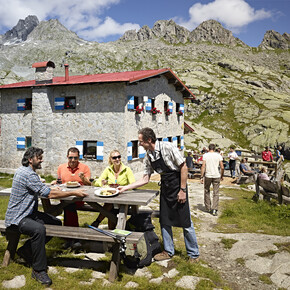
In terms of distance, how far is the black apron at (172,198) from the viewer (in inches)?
163

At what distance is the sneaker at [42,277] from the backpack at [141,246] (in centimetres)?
113

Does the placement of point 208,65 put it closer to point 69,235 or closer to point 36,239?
point 69,235

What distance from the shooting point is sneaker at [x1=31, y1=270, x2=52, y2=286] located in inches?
138

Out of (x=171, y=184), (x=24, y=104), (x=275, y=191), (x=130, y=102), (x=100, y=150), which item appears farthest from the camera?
(x=24, y=104)

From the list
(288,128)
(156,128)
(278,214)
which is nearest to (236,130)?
(288,128)

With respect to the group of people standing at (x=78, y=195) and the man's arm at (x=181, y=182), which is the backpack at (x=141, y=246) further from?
the man's arm at (x=181, y=182)

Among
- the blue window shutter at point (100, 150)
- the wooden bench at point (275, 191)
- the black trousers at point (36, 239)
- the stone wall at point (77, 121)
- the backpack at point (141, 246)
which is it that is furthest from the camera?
the blue window shutter at point (100, 150)

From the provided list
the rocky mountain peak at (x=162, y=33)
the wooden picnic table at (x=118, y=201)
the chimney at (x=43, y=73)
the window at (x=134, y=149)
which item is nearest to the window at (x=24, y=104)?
the chimney at (x=43, y=73)

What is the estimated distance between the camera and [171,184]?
414cm

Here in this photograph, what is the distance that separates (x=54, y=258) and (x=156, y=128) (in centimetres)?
1492

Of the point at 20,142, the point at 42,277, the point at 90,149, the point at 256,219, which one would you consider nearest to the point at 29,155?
the point at 42,277

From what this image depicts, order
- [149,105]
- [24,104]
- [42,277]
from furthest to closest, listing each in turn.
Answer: [24,104] → [149,105] → [42,277]

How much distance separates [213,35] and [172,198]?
161328 mm

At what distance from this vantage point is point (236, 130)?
4719 cm
